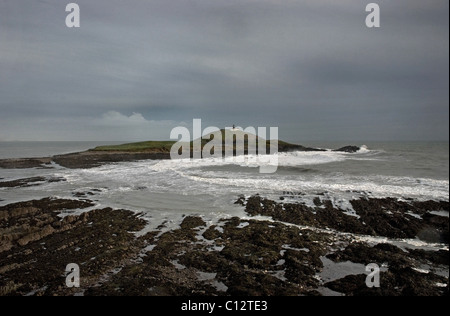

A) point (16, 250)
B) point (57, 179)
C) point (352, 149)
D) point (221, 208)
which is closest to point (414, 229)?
point (221, 208)

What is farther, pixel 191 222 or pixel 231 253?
pixel 191 222

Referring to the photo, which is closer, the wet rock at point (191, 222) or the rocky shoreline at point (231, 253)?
the rocky shoreline at point (231, 253)

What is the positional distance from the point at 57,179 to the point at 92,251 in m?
24.5

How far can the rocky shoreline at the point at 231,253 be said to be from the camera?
776cm

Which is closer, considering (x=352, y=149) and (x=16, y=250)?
(x=16, y=250)

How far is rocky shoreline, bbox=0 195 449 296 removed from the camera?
776 cm

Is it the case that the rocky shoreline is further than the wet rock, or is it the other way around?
the wet rock

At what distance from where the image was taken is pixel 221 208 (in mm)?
17359

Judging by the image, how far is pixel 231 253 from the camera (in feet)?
33.2
